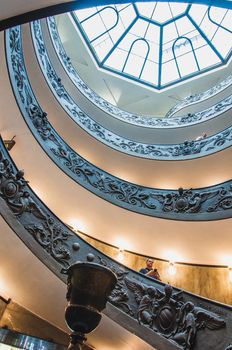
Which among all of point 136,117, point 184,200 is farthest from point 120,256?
point 136,117

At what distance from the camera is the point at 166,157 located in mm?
11461

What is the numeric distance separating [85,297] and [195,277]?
7858 mm

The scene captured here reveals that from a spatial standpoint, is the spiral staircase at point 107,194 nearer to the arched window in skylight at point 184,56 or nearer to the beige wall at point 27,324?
the beige wall at point 27,324

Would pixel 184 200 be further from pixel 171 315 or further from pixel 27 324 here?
pixel 27 324

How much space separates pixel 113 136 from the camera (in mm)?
12523

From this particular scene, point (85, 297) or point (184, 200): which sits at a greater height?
point (184, 200)

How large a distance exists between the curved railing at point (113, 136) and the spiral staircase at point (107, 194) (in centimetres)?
6

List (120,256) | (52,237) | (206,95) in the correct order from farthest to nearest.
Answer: (206,95) → (120,256) → (52,237)

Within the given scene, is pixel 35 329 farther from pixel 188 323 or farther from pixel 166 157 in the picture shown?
pixel 166 157

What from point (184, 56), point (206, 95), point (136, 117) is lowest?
point (136, 117)

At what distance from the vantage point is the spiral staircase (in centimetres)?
535

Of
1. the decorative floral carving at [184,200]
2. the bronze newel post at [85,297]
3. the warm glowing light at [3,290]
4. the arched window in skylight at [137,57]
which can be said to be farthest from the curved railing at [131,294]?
the arched window in skylight at [137,57]

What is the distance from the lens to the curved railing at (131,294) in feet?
16.1

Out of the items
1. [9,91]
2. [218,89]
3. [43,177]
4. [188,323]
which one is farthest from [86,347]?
[218,89]
